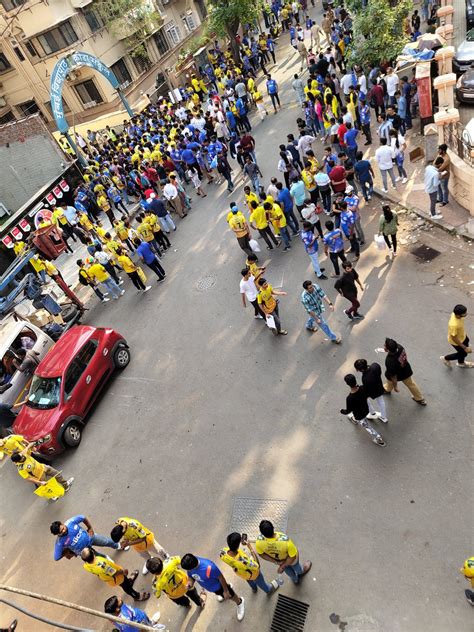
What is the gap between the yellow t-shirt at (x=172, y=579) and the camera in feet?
17.2

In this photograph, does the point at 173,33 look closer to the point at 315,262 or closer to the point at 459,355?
the point at 315,262

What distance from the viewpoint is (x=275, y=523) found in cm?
653

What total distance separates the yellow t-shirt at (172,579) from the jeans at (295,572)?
1.30m

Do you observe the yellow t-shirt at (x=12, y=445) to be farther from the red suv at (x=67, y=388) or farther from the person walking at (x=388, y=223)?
the person walking at (x=388, y=223)

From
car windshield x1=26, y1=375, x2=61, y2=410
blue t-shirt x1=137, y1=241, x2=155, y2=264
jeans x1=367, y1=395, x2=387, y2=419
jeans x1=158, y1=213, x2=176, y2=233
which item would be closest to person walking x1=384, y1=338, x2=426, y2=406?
jeans x1=367, y1=395, x2=387, y2=419

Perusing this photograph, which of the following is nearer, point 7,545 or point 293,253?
point 7,545

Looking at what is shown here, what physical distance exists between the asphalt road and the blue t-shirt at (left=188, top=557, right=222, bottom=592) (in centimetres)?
99

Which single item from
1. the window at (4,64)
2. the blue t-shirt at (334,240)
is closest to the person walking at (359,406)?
the blue t-shirt at (334,240)

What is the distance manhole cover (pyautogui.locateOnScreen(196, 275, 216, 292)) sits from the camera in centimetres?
1227

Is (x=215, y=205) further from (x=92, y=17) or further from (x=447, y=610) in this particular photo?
(x=92, y=17)

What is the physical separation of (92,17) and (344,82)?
2417cm

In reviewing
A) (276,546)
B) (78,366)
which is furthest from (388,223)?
(78,366)

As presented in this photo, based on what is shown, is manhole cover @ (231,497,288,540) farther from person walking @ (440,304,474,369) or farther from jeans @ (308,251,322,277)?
jeans @ (308,251,322,277)

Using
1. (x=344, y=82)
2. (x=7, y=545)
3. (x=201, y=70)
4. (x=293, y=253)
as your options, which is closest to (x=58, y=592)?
(x=7, y=545)
